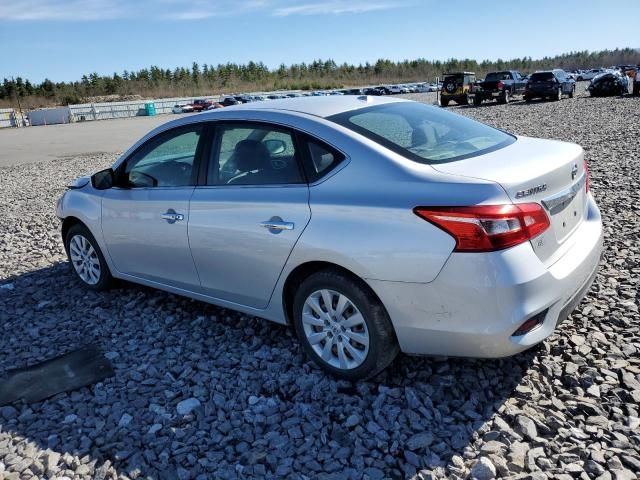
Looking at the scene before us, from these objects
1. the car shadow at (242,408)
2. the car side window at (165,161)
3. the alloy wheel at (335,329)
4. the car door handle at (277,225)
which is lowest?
the car shadow at (242,408)

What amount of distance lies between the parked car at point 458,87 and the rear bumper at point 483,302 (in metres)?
31.1

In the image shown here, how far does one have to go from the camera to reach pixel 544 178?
291 centimetres

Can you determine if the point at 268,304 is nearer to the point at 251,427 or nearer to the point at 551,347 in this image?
the point at 251,427

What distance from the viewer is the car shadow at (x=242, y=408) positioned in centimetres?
275

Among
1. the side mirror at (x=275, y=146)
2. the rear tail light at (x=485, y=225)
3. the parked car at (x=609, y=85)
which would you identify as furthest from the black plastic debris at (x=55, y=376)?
the parked car at (x=609, y=85)

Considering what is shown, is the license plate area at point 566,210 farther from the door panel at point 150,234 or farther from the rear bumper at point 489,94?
the rear bumper at point 489,94

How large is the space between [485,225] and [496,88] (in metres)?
30.3

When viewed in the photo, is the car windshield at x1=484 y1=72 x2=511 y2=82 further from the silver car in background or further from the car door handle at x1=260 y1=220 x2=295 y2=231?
the car door handle at x1=260 y1=220 x2=295 y2=231

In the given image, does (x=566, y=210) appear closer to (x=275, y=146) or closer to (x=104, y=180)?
(x=275, y=146)

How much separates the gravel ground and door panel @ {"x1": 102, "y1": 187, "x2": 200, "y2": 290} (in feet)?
1.38

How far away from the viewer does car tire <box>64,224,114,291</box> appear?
4.97 m

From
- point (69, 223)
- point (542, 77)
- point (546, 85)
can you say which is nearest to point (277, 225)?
point (69, 223)

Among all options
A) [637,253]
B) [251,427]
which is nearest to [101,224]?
[251,427]

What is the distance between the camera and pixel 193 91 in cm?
9919
